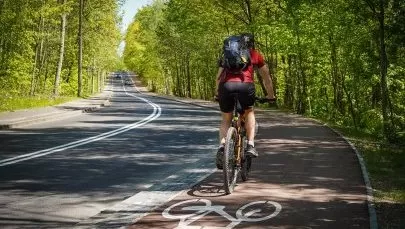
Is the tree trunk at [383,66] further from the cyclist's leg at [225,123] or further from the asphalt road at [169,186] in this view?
the cyclist's leg at [225,123]

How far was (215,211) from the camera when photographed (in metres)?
5.96

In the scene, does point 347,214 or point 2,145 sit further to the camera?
point 2,145

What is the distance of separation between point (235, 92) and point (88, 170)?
3586 millimetres

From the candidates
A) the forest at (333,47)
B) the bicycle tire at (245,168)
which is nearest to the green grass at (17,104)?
the forest at (333,47)

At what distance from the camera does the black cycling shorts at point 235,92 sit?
22.1 ft

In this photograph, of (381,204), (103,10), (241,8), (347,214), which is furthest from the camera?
(103,10)

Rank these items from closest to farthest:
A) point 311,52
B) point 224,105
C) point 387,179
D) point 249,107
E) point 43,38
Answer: point 224,105 < point 249,107 < point 387,179 < point 311,52 < point 43,38

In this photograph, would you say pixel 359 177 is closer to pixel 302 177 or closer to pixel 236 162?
pixel 302 177

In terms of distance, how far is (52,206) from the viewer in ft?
20.5

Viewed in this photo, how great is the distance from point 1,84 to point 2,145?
17.8 meters

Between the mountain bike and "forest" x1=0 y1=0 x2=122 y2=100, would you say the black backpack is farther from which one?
"forest" x1=0 y1=0 x2=122 y2=100

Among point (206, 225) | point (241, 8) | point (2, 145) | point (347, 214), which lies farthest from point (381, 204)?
point (241, 8)

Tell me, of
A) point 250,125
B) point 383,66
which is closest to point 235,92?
point 250,125

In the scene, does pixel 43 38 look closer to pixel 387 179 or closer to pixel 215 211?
pixel 387 179
